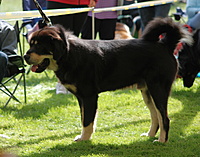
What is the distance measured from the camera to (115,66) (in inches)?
164

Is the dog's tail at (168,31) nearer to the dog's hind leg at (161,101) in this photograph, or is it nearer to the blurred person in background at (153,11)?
the dog's hind leg at (161,101)

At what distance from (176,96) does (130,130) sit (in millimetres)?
1960

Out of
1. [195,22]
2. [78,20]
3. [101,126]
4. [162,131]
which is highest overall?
[78,20]

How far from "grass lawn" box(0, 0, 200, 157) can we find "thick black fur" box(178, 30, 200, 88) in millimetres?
378

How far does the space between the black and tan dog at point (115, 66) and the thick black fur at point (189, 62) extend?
70.7 inches

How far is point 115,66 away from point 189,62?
2.35 m

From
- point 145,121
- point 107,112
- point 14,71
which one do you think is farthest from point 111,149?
point 14,71

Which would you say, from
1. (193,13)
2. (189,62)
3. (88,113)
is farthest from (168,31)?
(193,13)

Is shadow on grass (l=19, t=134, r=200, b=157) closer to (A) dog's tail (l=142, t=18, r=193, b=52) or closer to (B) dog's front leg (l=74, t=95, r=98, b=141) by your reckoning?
(B) dog's front leg (l=74, t=95, r=98, b=141)

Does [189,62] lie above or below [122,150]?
above

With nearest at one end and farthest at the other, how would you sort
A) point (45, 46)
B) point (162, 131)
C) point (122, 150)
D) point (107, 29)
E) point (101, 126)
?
1. point (45, 46)
2. point (122, 150)
3. point (162, 131)
4. point (101, 126)
5. point (107, 29)

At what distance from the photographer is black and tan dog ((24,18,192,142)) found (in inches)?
157

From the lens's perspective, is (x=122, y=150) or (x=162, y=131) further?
(x=162, y=131)

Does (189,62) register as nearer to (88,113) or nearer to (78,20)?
(78,20)
